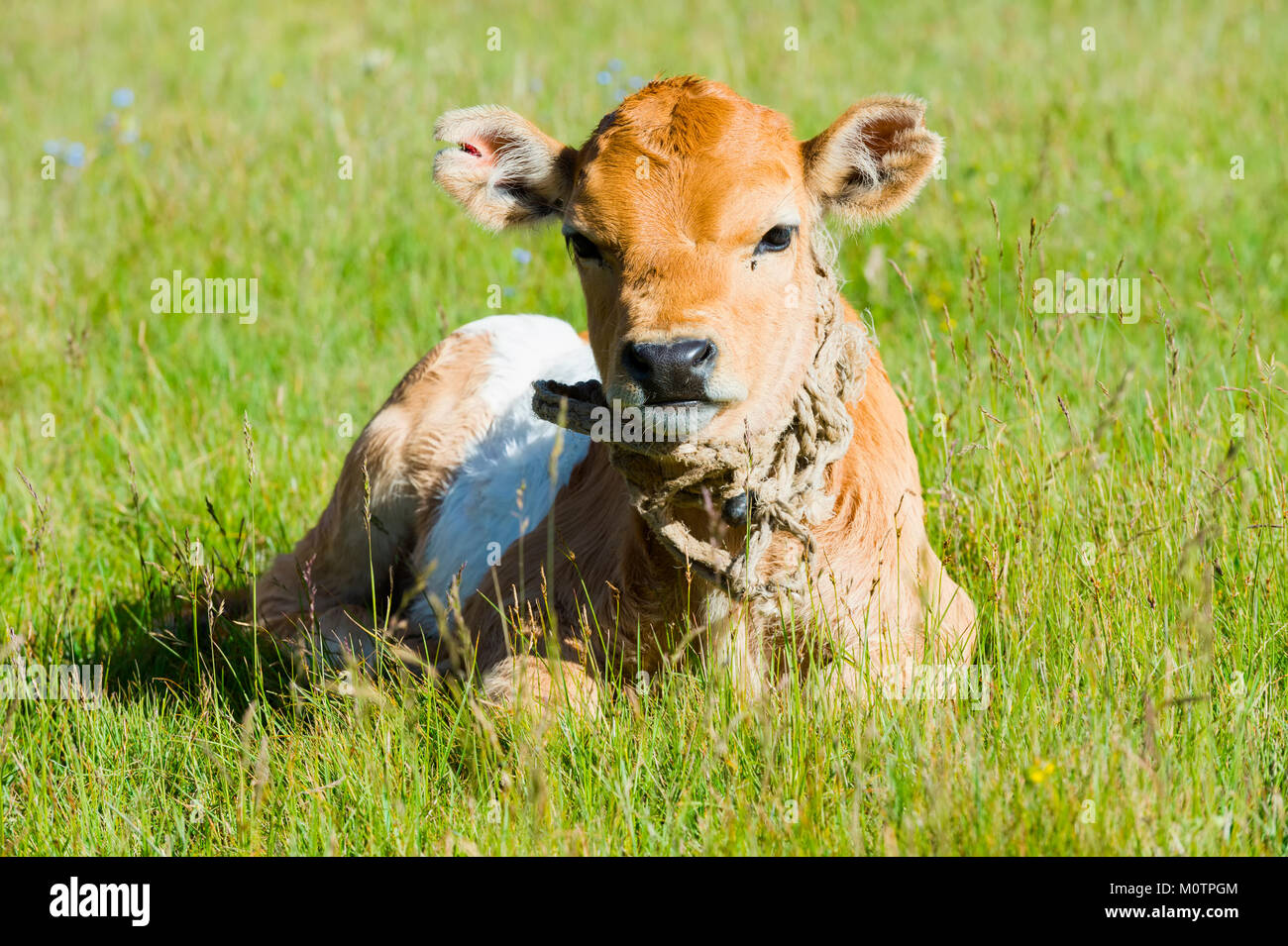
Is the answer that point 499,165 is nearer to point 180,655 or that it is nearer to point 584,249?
point 584,249

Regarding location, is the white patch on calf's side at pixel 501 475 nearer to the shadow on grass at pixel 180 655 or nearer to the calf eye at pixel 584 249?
the shadow on grass at pixel 180 655

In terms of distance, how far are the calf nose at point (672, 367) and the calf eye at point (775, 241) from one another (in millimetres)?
446

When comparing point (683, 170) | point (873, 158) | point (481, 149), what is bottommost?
point (683, 170)

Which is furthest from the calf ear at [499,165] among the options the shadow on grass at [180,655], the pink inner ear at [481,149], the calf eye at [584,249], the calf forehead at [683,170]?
the shadow on grass at [180,655]

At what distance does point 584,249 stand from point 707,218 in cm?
38

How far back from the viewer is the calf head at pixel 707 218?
2.89 meters

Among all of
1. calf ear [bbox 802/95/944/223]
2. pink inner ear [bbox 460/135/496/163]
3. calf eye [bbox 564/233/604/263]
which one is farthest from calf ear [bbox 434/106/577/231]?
calf ear [bbox 802/95/944/223]

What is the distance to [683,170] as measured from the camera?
314 cm

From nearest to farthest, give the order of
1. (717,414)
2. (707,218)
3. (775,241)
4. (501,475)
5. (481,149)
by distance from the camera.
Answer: (717,414) → (707,218) → (775,241) → (481,149) → (501,475)

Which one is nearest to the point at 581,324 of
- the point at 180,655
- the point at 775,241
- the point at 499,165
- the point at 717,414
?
the point at 499,165

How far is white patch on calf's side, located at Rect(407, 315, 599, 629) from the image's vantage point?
4445 millimetres
